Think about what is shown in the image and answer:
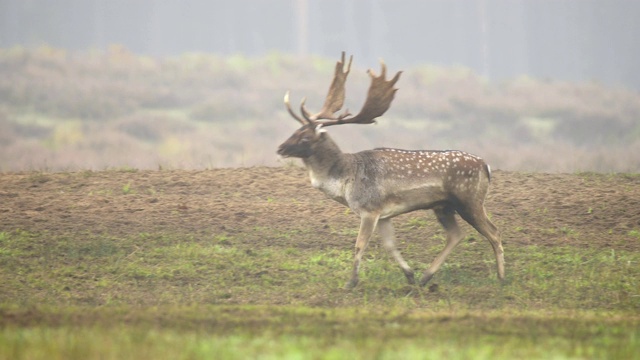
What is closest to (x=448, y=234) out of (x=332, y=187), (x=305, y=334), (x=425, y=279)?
(x=425, y=279)

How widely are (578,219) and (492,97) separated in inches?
1063

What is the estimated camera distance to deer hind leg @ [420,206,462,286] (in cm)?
1537

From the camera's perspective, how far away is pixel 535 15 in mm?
67312

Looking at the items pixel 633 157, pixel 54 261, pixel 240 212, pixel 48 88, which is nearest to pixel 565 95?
pixel 633 157

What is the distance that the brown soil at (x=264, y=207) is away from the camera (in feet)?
57.6

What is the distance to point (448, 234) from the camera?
51.5ft

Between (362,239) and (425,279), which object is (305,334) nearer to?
(362,239)

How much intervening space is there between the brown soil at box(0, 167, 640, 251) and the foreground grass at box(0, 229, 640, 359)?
466 mm

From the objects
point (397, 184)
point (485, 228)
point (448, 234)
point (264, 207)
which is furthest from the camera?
point (264, 207)

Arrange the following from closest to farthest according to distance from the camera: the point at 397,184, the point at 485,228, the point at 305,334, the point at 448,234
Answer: the point at 305,334, the point at 397,184, the point at 485,228, the point at 448,234

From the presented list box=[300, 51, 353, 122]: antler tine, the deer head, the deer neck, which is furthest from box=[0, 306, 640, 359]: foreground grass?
box=[300, 51, 353, 122]: antler tine

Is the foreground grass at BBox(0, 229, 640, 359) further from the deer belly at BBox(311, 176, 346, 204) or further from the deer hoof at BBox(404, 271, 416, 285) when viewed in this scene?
the deer belly at BBox(311, 176, 346, 204)

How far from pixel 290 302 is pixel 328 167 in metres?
2.25

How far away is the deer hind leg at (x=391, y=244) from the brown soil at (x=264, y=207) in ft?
5.55
